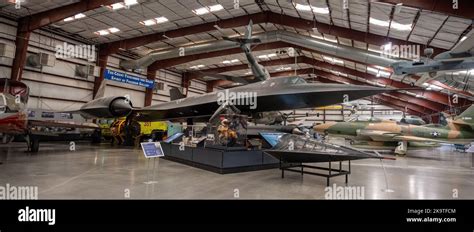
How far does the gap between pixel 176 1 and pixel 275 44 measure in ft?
28.0

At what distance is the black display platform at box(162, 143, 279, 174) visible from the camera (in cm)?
650

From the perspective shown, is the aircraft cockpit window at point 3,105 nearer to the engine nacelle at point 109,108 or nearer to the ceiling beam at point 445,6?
the engine nacelle at point 109,108

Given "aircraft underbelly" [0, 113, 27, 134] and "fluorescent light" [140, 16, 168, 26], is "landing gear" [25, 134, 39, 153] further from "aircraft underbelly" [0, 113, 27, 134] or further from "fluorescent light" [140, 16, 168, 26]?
"fluorescent light" [140, 16, 168, 26]

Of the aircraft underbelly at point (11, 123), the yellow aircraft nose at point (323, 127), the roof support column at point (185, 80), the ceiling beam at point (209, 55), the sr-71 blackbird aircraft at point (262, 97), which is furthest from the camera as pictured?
the roof support column at point (185, 80)

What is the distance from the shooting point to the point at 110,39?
61.2 ft

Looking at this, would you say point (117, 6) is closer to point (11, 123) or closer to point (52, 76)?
point (52, 76)

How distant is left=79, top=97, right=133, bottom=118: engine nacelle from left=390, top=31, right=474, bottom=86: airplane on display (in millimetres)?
12230

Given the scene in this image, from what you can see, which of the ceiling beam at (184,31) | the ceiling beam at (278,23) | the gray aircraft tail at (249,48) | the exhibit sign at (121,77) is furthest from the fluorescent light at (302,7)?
the exhibit sign at (121,77)

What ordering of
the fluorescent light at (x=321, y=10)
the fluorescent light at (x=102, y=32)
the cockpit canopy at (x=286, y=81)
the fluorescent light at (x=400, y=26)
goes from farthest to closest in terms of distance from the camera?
the fluorescent light at (x=102, y=32) → the fluorescent light at (x=321, y=10) → the fluorescent light at (x=400, y=26) → the cockpit canopy at (x=286, y=81)

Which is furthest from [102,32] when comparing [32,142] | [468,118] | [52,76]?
[468,118]

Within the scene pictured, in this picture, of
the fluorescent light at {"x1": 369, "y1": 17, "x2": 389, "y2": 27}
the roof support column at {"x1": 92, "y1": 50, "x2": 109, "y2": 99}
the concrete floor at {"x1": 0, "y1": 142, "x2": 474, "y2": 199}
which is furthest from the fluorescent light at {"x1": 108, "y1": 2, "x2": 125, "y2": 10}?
the fluorescent light at {"x1": 369, "y1": 17, "x2": 389, "y2": 27}

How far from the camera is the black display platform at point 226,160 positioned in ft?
21.3
